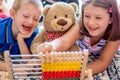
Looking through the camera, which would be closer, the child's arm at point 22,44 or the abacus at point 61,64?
the abacus at point 61,64

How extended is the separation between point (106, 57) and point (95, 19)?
0.17m

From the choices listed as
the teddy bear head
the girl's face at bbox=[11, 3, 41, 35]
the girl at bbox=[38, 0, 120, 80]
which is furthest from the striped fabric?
the girl's face at bbox=[11, 3, 41, 35]

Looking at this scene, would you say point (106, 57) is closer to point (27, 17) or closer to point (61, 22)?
point (61, 22)

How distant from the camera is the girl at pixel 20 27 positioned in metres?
0.96

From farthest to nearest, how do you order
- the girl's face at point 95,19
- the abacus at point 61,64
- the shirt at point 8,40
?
the shirt at point 8,40, the girl's face at point 95,19, the abacus at point 61,64

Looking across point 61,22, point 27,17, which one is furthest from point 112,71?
point 27,17

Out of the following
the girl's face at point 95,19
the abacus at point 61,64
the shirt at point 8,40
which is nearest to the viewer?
the abacus at point 61,64

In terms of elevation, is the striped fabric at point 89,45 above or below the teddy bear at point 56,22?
below

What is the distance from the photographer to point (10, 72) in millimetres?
755

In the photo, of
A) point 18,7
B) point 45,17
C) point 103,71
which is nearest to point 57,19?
point 45,17

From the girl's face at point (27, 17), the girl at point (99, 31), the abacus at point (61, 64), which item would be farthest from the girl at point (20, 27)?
the abacus at point (61, 64)

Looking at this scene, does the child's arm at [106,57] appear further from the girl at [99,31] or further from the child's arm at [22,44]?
the child's arm at [22,44]

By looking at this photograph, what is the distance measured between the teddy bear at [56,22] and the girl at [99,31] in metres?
0.03

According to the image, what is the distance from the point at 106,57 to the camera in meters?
0.99
